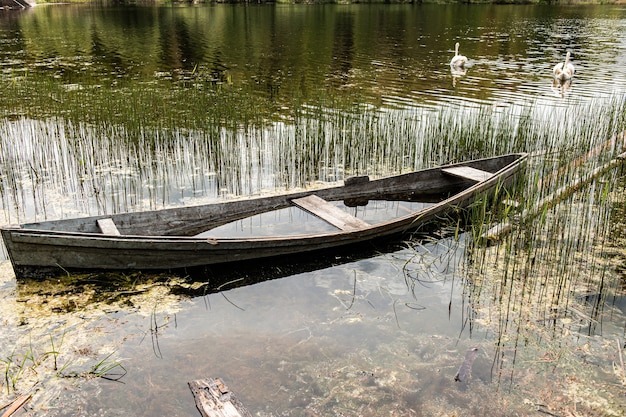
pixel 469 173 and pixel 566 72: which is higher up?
pixel 566 72

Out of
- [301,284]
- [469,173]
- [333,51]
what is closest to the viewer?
[301,284]

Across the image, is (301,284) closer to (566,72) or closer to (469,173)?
(469,173)

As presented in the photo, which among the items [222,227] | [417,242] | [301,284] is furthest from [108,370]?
[417,242]

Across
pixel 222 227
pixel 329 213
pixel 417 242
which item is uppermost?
pixel 329 213

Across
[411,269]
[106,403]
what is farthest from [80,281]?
[411,269]

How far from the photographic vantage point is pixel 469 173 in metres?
6.80

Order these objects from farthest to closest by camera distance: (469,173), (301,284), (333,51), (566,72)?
(333,51) < (566,72) < (469,173) < (301,284)

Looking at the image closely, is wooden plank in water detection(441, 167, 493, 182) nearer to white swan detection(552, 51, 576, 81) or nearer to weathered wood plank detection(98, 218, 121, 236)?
weathered wood plank detection(98, 218, 121, 236)

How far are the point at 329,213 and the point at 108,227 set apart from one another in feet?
7.26

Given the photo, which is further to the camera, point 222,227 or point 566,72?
point 566,72

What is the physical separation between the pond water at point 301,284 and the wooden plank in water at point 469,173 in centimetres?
73

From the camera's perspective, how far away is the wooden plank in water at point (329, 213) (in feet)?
17.8

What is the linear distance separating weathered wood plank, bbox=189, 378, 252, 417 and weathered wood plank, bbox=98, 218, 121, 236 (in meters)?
1.76

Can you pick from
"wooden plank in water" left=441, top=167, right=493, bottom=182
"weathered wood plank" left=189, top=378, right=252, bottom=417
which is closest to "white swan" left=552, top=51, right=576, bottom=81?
"wooden plank in water" left=441, top=167, right=493, bottom=182
